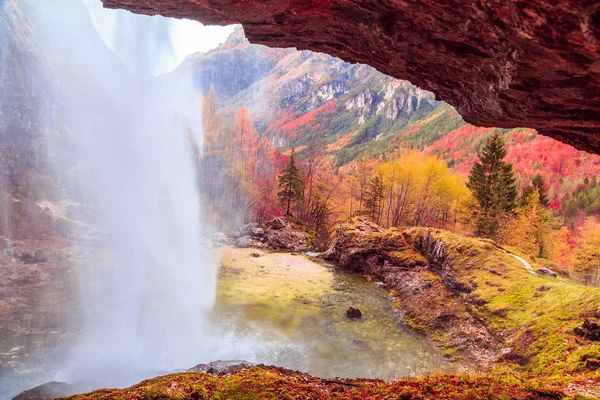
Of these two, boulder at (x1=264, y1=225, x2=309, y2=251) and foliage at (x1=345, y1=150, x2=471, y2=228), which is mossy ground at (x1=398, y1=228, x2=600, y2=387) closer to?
boulder at (x1=264, y1=225, x2=309, y2=251)

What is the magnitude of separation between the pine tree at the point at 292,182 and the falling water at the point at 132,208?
35.8 ft

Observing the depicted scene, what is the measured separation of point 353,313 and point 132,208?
76.1ft

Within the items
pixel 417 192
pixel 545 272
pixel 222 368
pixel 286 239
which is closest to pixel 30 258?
pixel 222 368

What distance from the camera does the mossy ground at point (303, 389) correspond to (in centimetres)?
505

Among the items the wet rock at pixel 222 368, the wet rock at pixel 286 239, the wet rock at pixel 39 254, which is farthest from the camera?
the wet rock at pixel 286 239

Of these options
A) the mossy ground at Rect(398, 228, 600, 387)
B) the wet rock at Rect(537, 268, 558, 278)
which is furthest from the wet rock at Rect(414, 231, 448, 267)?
the wet rock at Rect(537, 268, 558, 278)

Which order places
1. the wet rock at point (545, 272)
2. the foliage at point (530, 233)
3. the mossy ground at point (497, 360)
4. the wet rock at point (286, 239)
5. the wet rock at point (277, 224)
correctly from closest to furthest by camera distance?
the mossy ground at point (497, 360)
the wet rock at point (545, 272)
the foliage at point (530, 233)
the wet rock at point (286, 239)
the wet rock at point (277, 224)

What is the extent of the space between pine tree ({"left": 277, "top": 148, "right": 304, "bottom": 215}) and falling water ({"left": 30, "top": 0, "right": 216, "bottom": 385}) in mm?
10919

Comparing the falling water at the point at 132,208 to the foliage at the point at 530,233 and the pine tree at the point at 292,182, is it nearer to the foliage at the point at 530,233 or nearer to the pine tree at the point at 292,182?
the pine tree at the point at 292,182

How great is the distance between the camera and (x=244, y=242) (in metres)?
34.4

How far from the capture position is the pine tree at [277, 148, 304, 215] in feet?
132

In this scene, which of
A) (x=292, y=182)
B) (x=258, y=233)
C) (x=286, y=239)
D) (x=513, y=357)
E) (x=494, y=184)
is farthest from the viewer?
(x=292, y=182)

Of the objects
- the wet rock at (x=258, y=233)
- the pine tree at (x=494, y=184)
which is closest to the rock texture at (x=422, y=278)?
the wet rock at (x=258, y=233)

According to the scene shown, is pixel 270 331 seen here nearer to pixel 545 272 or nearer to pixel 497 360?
pixel 497 360
